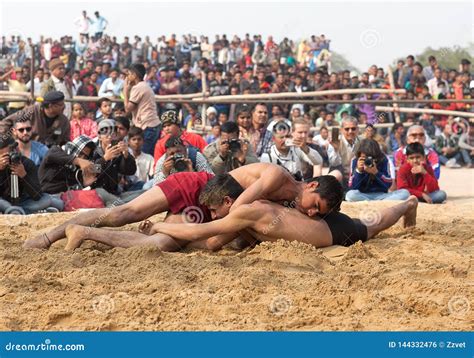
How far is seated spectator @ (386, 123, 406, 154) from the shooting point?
558 inches

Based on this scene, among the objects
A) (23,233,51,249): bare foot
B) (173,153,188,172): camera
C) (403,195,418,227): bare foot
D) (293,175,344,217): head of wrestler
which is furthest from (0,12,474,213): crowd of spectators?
(293,175,344,217): head of wrestler

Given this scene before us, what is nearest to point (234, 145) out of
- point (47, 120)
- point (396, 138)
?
point (47, 120)

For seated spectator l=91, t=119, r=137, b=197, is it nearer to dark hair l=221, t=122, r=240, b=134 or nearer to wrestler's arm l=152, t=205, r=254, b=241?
dark hair l=221, t=122, r=240, b=134

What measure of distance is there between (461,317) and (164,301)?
1649mm

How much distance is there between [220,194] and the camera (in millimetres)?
6121

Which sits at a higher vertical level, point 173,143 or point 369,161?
point 173,143

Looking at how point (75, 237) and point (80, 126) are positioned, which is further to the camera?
point (80, 126)

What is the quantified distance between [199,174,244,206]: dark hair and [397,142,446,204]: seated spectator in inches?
146

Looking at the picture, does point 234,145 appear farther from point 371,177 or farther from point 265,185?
Answer: point 265,185

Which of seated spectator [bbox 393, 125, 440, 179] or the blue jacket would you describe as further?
seated spectator [bbox 393, 125, 440, 179]

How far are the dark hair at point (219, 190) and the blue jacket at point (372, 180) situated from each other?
123 inches

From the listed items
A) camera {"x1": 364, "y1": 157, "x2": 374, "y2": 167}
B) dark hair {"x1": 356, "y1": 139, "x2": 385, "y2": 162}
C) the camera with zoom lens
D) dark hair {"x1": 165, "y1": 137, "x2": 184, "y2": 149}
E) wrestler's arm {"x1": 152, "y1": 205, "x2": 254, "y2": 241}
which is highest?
dark hair {"x1": 165, "y1": 137, "x2": 184, "y2": 149}

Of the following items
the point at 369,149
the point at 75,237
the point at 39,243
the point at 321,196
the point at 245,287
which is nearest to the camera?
the point at 245,287

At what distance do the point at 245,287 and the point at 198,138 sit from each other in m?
5.00
